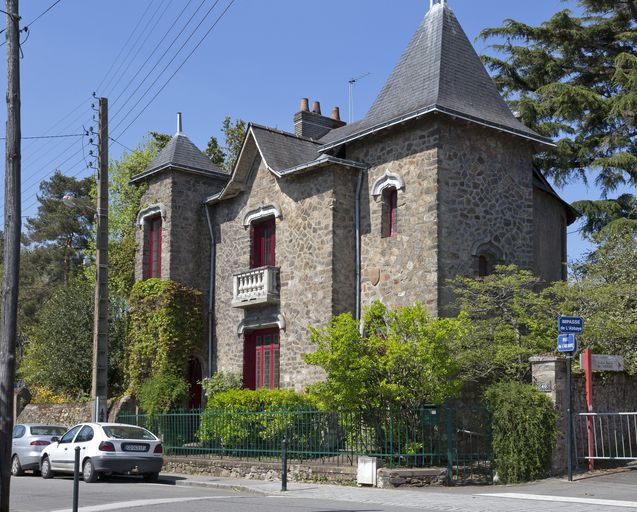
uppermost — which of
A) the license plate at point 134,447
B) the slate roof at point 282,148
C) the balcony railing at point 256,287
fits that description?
the slate roof at point 282,148

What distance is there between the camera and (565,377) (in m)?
15.6

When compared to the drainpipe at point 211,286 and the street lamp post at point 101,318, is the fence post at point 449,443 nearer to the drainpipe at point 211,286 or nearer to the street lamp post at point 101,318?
the street lamp post at point 101,318

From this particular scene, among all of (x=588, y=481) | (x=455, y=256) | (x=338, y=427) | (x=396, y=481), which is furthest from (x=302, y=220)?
(x=588, y=481)

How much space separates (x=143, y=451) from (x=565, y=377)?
911 cm

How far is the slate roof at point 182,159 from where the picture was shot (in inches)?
1048

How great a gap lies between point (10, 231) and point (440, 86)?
12122 mm

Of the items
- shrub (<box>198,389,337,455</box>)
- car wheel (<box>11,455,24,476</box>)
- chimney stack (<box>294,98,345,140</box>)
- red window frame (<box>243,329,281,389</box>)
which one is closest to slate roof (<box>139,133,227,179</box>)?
chimney stack (<box>294,98,345,140</box>)

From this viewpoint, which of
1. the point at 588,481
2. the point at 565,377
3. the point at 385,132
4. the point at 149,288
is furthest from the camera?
the point at 149,288

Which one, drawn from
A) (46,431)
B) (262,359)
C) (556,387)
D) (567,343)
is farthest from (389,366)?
(46,431)

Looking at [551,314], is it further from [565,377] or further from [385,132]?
[385,132]

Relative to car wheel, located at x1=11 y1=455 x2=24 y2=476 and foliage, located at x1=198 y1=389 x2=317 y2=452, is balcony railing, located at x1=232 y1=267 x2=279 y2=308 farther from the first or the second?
car wheel, located at x1=11 y1=455 x2=24 y2=476

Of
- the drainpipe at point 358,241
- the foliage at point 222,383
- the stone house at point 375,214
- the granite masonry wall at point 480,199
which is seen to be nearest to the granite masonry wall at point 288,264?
the stone house at point 375,214

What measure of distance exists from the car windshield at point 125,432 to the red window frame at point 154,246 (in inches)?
352

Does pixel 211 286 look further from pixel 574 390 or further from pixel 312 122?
pixel 574 390
